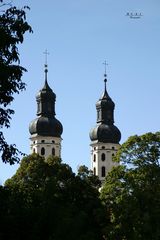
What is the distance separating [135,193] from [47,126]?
68.1m

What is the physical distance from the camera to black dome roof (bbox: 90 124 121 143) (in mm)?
121300

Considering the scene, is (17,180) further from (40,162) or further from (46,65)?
(46,65)

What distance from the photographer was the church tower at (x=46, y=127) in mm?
116438

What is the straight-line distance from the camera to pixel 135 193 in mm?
49094

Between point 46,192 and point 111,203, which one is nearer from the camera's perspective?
point 46,192

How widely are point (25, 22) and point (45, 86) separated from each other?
9656cm

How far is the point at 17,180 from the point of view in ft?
222

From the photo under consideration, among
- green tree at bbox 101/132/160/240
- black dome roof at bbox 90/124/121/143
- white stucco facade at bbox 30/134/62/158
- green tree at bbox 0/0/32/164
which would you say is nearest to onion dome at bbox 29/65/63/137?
white stucco facade at bbox 30/134/62/158

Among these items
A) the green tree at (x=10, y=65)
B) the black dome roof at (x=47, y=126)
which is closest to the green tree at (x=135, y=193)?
the green tree at (x=10, y=65)

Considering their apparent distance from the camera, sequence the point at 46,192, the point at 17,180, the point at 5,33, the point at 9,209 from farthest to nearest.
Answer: the point at 17,180, the point at 46,192, the point at 9,209, the point at 5,33

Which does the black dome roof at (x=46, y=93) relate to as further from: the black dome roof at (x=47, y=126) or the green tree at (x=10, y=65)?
the green tree at (x=10, y=65)

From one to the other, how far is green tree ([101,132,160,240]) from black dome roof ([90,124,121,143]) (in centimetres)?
6831

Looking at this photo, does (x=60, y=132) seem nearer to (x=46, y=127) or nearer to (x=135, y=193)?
(x=46, y=127)

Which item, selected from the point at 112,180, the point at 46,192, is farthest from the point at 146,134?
the point at 46,192
